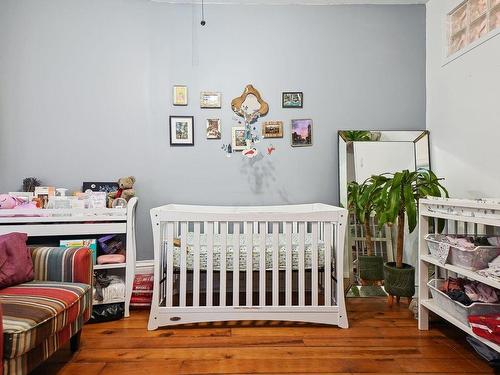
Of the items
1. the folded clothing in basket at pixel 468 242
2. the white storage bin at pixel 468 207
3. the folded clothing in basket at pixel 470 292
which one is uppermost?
the white storage bin at pixel 468 207

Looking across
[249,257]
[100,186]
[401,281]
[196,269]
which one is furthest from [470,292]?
[100,186]

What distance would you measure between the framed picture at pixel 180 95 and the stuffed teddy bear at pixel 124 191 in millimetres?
729

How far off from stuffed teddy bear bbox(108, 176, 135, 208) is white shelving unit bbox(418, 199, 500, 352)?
2.02 m

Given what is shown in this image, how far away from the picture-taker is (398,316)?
2.19 m

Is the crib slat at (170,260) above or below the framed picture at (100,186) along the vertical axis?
below

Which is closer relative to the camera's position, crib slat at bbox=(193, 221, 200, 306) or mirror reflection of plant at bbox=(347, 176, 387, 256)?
crib slat at bbox=(193, 221, 200, 306)

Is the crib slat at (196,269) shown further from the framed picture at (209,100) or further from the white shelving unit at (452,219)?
the white shelving unit at (452,219)

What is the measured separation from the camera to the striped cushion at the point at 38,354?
121 centimetres

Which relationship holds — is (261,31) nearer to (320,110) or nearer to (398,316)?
(320,110)

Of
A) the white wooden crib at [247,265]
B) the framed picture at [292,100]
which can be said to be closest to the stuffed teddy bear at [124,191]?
the white wooden crib at [247,265]

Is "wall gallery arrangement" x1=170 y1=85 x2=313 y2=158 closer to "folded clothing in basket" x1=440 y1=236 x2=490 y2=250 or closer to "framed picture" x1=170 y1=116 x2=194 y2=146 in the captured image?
"framed picture" x1=170 y1=116 x2=194 y2=146

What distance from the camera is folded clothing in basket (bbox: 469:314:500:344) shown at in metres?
1.41

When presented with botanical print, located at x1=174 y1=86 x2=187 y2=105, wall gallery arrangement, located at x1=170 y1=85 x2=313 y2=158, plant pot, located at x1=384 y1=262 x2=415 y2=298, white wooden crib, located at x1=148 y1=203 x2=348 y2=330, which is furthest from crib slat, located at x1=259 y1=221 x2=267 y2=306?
botanical print, located at x1=174 y1=86 x2=187 y2=105

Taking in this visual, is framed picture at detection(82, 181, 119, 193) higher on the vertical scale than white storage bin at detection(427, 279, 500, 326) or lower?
higher
